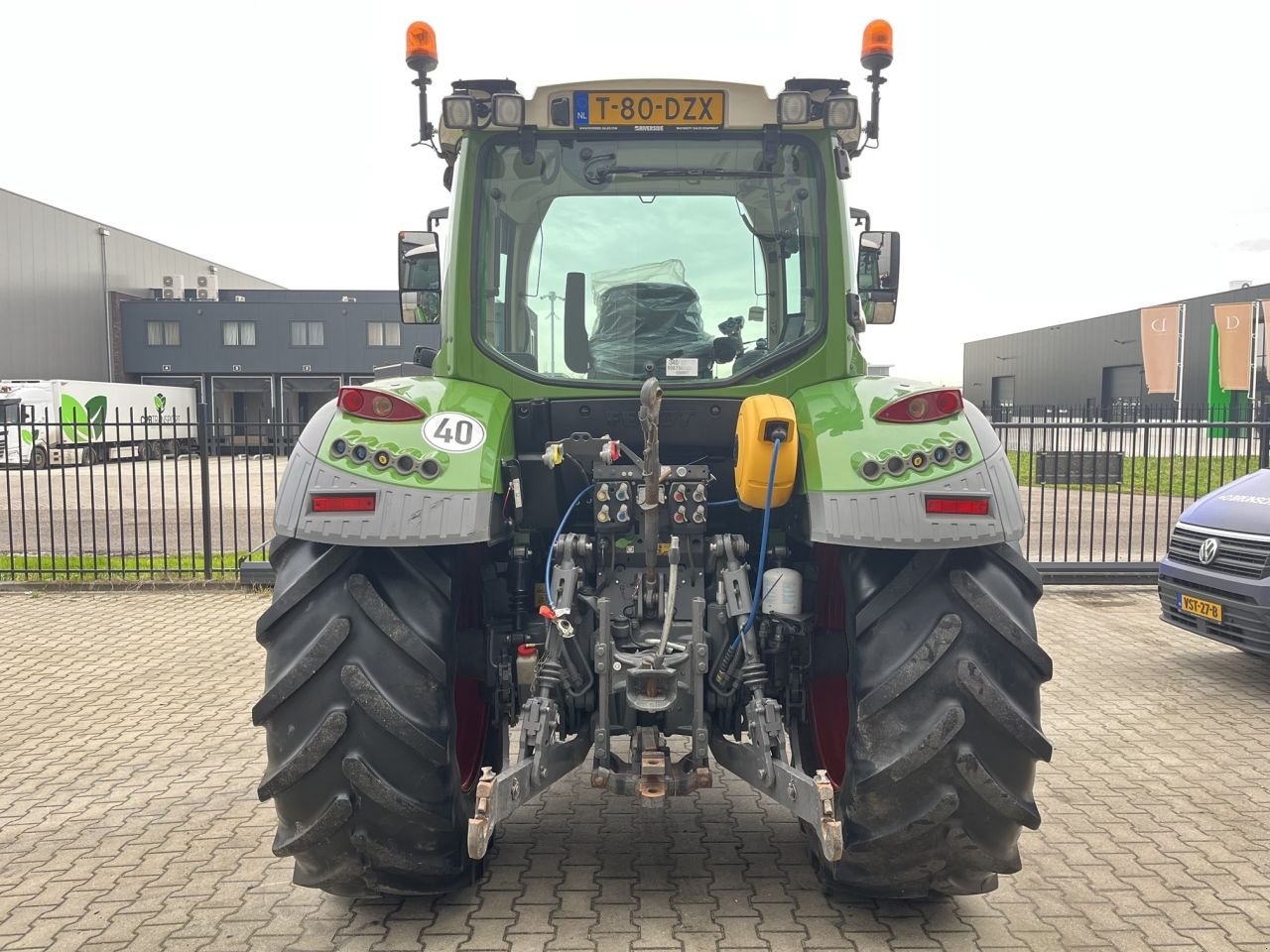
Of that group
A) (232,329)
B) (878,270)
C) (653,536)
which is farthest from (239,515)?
(232,329)

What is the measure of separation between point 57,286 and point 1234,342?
50.3 m

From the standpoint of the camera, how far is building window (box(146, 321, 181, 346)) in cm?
4906

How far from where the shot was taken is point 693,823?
4223mm

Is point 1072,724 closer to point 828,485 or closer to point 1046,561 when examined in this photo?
point 828,485

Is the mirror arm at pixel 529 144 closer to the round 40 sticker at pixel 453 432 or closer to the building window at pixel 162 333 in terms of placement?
the round 40 sticker at pixel 453 432

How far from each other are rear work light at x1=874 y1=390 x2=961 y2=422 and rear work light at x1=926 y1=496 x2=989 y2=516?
0.33m

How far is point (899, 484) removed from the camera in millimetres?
2973

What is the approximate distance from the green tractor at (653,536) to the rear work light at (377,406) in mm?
12

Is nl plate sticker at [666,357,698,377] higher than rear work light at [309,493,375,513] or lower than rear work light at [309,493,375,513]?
higher

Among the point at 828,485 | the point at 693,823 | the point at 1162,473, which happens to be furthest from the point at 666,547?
the point at 1162,473

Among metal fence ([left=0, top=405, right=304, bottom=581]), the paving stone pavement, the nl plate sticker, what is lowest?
the paving stone pavement

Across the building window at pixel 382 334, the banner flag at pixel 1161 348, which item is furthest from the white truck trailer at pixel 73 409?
the banner flag at pixel 1161 348

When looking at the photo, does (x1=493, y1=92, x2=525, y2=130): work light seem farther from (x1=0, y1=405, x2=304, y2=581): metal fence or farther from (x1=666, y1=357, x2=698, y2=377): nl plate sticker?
(x1=0, y1=405, x2=304, y2=581): metal fence

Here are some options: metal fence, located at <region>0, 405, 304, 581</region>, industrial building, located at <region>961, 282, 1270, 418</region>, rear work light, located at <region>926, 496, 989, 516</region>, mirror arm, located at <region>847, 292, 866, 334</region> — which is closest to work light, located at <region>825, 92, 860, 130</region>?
mirror arm, located at <region>847, 292, 866, 334</region>
